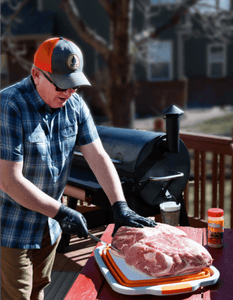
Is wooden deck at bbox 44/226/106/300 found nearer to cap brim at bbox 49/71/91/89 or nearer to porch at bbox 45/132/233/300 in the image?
porch at bbox 45/132/233/300

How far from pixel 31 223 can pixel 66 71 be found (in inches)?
39.5

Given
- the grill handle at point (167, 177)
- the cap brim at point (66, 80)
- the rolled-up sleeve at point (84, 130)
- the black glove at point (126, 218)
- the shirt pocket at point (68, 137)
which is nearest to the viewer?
the cap brim at point (66, 80)

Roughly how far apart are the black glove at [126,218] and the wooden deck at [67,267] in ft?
5.60

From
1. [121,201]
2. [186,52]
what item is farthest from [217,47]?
[121,201]

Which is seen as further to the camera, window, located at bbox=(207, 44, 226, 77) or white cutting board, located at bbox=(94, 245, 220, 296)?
window, located at bbox=(207, 44, 226, 77)

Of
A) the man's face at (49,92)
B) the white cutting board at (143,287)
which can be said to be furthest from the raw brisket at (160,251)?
the man's face at (49,92)

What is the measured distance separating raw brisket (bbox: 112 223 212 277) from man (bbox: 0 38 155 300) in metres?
0.12

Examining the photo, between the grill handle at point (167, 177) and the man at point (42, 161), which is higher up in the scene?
the man at point (42, 161)

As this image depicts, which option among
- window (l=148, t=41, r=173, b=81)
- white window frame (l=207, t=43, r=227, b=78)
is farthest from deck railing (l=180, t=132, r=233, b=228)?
white window frame (l=207, t=43, r=227, b=78)

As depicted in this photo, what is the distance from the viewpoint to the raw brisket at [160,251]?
192 centimetres

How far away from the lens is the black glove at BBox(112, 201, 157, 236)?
2302 mm

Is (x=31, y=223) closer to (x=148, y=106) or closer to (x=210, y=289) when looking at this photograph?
(x=210, y=289)

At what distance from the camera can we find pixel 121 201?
249 centimetres

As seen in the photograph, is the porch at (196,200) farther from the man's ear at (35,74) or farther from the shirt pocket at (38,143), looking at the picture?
the man's ear at (35,74)
